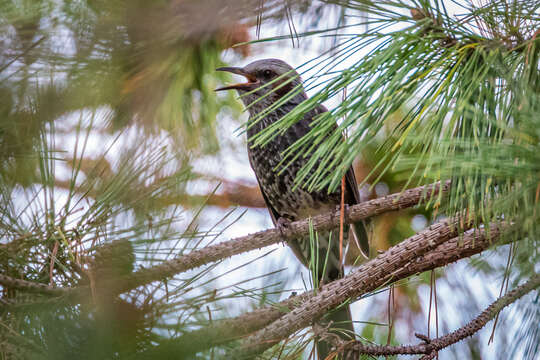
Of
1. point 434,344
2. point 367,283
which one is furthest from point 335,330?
point 434,344

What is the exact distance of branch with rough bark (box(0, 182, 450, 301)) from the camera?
130 cm

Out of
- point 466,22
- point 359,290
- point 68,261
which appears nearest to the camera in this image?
point 466,22

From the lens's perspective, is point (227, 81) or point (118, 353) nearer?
point (118, 353)

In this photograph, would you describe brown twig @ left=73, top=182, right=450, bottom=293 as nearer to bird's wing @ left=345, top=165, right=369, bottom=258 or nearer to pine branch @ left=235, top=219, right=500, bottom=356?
pine branch @ left=235, top=219, right=500, bottom=356

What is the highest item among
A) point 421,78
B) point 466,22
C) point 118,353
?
point 466,22

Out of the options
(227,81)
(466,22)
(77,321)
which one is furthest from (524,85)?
(227,81)

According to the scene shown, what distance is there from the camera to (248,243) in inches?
85.1

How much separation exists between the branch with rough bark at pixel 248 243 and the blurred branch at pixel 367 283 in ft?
0.61

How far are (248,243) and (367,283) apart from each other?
24.9 inches

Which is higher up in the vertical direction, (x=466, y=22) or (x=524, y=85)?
(x=466, y=22)

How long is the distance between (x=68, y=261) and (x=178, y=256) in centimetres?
31

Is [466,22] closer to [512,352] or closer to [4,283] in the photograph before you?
[512,352]

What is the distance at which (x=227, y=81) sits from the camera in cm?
332

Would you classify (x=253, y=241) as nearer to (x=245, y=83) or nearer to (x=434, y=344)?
(x=434, y=344)
